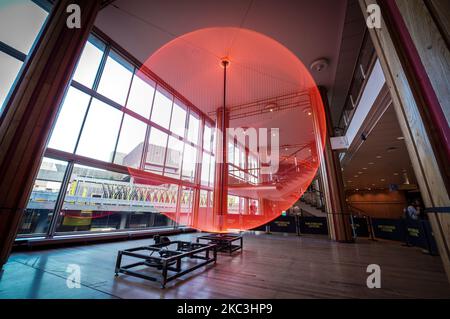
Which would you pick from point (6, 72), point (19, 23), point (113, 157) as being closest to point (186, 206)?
point (113, 157)

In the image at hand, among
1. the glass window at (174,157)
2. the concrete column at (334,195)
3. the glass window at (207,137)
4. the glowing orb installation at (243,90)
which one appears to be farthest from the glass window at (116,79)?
the concrete column at (334,195)

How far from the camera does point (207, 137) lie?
30.3 feet

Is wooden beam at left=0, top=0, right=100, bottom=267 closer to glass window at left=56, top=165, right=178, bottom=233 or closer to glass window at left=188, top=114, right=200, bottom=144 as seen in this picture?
glass window at left=56, top=165, right=178, bottom=233

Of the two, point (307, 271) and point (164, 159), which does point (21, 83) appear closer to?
point (164, 159)

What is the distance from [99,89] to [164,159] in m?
2.85

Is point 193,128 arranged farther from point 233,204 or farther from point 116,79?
point 233,204

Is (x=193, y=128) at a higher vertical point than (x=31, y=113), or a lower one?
higher

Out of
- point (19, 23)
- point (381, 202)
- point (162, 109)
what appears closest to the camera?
point (19, 23)

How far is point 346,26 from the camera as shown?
4.36 m

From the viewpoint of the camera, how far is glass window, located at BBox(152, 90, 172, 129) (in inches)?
254

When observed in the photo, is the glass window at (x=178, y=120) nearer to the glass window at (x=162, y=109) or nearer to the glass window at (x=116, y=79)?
the glass window at (x=162, y=109)

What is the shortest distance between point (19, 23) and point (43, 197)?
3658 mm
